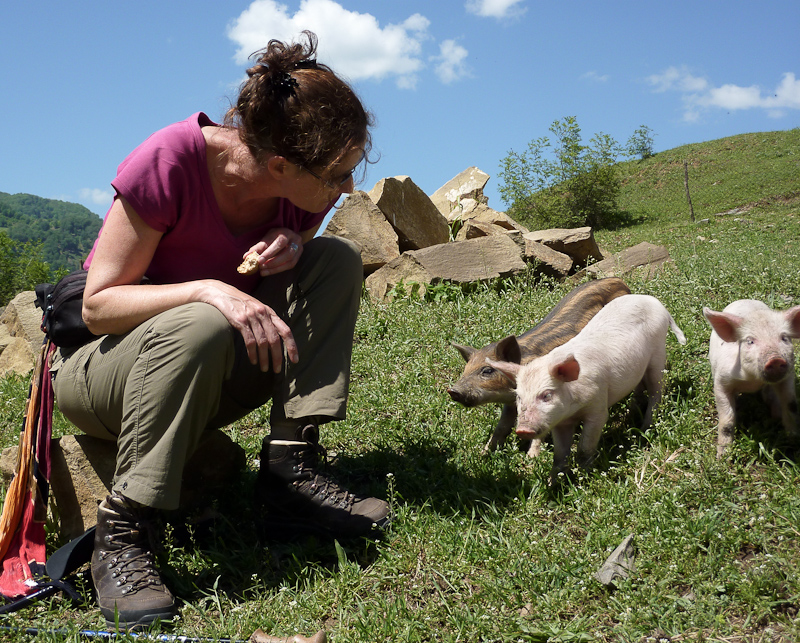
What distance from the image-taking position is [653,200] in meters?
29.4

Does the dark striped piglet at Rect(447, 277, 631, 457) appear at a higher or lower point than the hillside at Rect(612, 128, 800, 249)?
lower

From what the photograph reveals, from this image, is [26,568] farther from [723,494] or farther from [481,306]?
[481,306]

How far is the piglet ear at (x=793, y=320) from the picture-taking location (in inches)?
124

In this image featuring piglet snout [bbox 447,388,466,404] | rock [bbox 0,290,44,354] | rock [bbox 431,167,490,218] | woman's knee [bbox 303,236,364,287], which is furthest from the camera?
rock [bbox 431,167,490,218]

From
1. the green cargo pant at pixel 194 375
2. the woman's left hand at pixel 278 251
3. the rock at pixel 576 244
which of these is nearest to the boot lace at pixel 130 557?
the green cargo pant at pixel 194 375

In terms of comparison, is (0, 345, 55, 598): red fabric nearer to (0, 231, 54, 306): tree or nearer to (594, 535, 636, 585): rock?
(594, 535, 636, 585): rock

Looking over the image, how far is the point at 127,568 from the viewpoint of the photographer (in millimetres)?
2652

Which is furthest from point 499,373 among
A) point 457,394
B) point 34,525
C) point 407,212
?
point 407,212

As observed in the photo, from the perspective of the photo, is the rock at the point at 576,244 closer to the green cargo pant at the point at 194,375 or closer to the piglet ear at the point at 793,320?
the piglet ear at the point at 793,320

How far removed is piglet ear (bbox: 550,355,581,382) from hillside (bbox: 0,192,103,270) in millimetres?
156154

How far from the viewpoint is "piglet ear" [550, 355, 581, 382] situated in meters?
3.21

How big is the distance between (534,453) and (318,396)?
131 centimetres

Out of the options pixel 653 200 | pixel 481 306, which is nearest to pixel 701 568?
pixel 481 306

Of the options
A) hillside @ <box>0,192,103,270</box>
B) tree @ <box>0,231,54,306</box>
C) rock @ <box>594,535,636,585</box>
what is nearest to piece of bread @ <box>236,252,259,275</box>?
rock @ <box>594,535,636,585</box>
